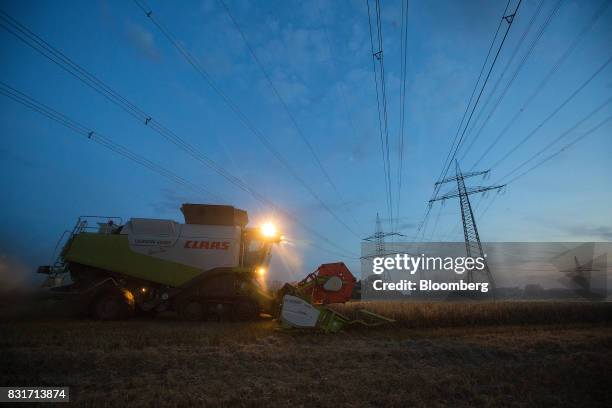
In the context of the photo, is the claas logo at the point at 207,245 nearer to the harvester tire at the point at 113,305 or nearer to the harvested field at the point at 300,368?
the harvester tire at the point at 113,305

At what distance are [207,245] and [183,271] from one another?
1.17m

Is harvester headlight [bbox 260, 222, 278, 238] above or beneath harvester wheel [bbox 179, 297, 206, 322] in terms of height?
above

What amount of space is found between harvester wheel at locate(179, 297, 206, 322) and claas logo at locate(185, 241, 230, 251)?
179 cm

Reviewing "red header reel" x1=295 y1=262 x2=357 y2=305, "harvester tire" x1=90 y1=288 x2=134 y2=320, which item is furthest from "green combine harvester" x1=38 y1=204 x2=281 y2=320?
"red header reel" x1=295 y1=262 x2=357 y2=305

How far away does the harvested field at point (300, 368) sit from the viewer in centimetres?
402

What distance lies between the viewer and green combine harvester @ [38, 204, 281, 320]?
10.7 m

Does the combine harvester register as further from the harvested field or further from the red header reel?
the harvested field

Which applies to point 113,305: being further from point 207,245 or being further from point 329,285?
point 329,285

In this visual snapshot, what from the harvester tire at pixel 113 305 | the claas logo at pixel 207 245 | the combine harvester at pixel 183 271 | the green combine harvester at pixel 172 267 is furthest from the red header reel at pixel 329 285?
the harvester tire at pixel 113 305

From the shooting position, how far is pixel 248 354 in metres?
5.96

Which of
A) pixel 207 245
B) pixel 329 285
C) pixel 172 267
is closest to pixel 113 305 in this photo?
pixel 172 267

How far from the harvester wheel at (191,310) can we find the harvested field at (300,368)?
247 centimetres

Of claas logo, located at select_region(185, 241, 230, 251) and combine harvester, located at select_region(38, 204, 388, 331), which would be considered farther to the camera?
claas logo, located at select_region(185, 241, 230, 251)

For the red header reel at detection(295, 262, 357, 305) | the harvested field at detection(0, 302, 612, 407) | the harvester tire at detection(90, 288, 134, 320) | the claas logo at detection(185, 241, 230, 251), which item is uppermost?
the claas logo at detection(185, 241, 230, 251)
